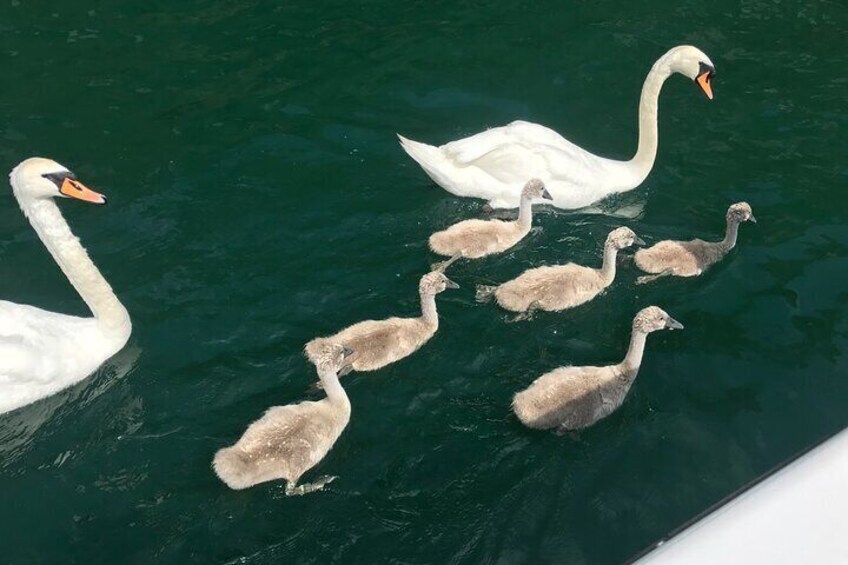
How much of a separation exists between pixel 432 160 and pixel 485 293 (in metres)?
1.51

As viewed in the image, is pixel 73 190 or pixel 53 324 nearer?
pixel 73 190

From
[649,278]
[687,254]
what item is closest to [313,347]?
[649,278]

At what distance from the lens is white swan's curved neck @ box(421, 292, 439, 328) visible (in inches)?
285

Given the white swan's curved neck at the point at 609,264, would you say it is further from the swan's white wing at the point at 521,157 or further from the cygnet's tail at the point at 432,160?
the cygnet's tail at the point at 432,160

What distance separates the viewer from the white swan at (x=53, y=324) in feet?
21.9

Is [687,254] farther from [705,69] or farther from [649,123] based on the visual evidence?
[705,69]

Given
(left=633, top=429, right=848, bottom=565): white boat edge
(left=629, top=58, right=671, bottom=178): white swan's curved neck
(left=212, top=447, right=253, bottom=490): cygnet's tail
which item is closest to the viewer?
(left=633, top=429, right=848, bottom=565): white boat edge

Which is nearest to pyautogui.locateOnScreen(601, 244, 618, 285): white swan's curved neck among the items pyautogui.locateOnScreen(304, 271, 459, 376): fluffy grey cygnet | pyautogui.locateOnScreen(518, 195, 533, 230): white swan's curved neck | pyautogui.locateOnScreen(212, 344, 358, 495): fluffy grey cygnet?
pyautogui.locateOnScreen(518, 195, 533, 230): white swan's curved neck

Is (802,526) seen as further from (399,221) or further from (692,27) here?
(692,27)

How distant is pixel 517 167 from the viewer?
8617 millimetres

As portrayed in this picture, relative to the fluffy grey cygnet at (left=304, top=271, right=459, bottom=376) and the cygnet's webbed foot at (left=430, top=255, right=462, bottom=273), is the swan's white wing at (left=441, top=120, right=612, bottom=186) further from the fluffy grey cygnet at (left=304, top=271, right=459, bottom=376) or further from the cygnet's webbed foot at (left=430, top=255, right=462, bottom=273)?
the fluffy grey cygnet at (left=304, top=271, right=459, bottom=376)

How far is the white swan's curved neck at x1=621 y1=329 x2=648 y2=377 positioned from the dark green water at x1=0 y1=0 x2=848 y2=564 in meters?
0.29

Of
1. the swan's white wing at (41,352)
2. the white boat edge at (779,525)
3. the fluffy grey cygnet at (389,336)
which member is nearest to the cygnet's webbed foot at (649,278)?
the fluffy grey cygnet at (389,336)

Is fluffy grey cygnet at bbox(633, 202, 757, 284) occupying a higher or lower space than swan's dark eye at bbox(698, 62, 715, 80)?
lower
